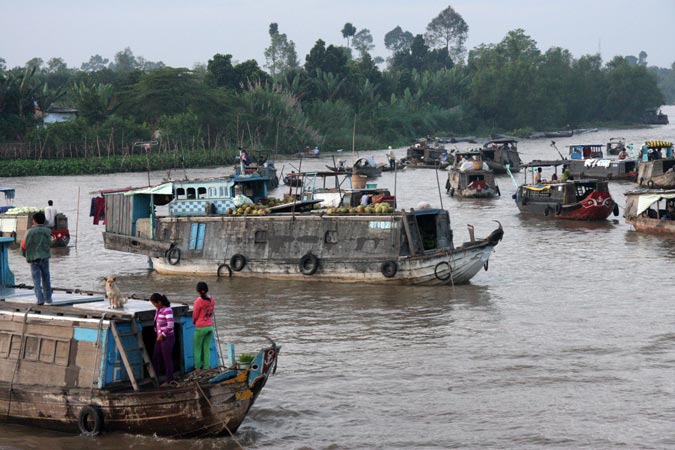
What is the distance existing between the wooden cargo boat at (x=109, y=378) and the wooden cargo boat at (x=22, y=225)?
16.5 metres

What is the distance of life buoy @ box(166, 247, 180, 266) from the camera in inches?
942

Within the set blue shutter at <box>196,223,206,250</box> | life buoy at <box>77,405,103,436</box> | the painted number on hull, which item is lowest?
life buoy at <box>77,405,103,436</box>

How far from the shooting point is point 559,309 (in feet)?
65.5

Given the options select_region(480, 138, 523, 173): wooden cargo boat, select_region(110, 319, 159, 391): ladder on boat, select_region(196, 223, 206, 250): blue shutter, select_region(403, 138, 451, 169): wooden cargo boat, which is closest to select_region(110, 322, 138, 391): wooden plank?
select_region(110, 319, 159, 391): ladder on boat

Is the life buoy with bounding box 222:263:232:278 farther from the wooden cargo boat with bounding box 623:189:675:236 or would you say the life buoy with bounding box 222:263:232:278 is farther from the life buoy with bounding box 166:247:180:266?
the wooden cargo boat with bounding box 623:189:675:236

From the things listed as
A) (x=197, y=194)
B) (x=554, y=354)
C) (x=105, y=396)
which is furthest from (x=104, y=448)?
(x=197, y=194)

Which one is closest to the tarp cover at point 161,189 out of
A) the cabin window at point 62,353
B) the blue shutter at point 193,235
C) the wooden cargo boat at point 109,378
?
the blue shutter at point 193,235

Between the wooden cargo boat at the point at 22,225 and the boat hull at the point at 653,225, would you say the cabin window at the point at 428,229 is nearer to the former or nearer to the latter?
the boat hull at the point at 653,225

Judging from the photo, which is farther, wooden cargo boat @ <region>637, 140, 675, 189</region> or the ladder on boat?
wooden cargo boat @ <region>637, 140, 675, 189</region>

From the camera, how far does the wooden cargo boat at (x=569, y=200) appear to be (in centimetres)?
3478

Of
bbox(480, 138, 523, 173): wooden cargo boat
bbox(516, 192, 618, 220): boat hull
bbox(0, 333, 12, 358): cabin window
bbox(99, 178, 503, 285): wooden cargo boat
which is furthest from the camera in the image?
bbox(480, 138, 523, 173): wooden cargo boat

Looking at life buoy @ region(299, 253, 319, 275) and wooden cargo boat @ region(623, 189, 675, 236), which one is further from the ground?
wooden cargo boat @ region(623, 189, 675, 236)

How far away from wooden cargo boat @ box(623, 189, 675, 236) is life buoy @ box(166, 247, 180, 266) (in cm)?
1483

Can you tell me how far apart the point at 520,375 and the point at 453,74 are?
97.7 metres
